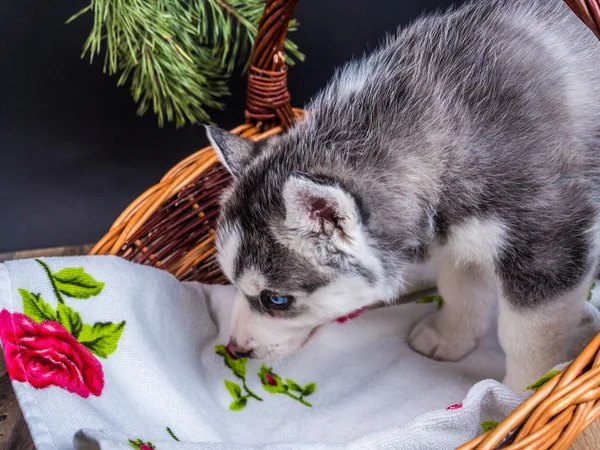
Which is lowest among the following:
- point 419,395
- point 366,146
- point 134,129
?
point 134,129

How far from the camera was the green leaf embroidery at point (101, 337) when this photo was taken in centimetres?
161

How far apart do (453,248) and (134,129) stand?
165 centimetres

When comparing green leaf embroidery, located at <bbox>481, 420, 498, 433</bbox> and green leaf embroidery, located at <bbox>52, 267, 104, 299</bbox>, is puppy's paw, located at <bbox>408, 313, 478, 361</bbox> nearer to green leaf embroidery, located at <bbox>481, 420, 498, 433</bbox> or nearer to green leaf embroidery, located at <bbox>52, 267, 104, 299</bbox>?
green leaf embroidery, located at <bbox>481, 420, 498, 433</bbox>

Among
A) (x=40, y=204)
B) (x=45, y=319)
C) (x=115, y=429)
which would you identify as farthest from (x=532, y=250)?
(x=40, y=204)

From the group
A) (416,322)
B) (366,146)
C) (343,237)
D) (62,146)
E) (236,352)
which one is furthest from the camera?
(62,146)

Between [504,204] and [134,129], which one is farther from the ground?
[504,204]

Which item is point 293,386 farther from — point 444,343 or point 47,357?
point 47,357

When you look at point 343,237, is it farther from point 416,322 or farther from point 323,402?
point 416,322

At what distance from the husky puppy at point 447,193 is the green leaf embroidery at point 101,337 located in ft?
1.03

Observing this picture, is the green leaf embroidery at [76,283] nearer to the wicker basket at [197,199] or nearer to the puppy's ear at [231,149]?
the wicker basket at [197,199]

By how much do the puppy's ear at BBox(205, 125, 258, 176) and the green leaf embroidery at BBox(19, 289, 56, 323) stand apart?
0.55m

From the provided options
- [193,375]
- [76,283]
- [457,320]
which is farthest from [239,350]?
[457,320]

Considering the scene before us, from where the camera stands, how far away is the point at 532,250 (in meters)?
1.51

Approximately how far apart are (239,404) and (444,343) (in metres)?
0.65
